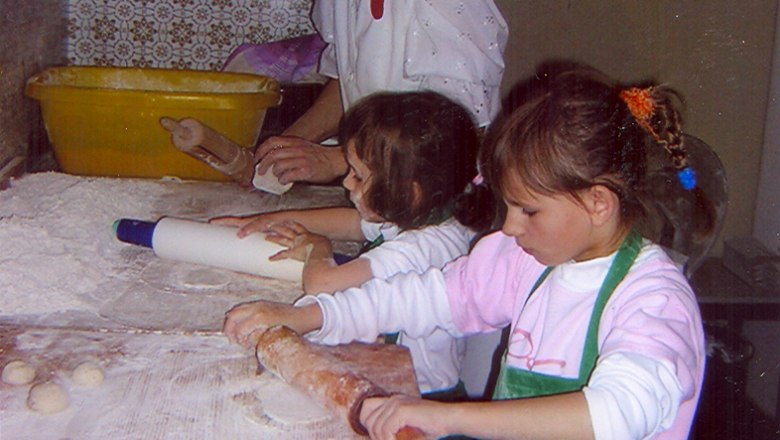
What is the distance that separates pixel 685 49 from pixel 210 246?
1592 mm

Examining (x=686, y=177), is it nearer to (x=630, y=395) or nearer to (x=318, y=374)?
(x=630, y=395)

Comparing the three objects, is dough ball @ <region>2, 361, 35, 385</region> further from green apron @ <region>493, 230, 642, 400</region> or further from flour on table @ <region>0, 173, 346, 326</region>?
green apron @ <region>493, 230, 642, 400</region>

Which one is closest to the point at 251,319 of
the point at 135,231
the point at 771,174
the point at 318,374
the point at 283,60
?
the point at 318,374

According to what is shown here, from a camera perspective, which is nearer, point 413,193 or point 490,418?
point 490,418

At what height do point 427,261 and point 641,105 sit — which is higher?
point 641,105

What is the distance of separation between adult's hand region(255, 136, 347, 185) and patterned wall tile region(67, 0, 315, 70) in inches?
42.7

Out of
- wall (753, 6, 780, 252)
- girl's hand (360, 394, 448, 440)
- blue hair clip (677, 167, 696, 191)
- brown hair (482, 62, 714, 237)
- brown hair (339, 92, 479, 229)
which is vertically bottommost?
wall (753, 6, 780, 252)

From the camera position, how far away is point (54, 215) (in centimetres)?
140

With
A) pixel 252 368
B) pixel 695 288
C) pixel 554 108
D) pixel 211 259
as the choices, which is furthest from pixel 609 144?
pixel 695 288

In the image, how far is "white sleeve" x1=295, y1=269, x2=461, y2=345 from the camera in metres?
1.07

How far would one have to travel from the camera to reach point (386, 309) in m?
1.12

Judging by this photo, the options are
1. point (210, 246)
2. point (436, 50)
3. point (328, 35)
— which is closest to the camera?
point (210, 246)

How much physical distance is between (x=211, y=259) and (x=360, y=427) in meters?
0.48

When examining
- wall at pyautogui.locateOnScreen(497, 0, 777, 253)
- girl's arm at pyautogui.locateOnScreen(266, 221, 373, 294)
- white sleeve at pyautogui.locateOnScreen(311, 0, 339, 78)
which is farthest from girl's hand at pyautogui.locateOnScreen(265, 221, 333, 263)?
wall at pyautogui.locateOnScreen(497, 0, 777, 253)
